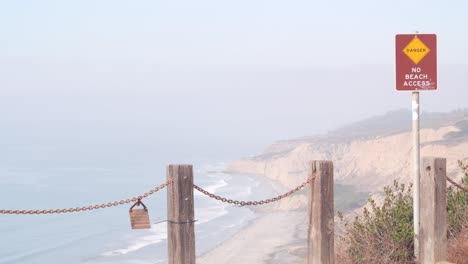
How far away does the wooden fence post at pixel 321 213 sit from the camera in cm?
752

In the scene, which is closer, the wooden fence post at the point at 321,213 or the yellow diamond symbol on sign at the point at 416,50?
the wooden fence post at the point at 321,213

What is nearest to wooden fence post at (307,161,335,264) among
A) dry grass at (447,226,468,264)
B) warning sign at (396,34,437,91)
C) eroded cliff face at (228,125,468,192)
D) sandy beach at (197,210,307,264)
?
warning sign at (396,34,437,91)

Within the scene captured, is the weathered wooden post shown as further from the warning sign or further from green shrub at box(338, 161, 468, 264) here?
the warning sign

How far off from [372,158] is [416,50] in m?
67.7

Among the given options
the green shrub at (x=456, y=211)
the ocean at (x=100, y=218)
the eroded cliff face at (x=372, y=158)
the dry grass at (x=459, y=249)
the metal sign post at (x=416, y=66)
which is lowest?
the ocean at (x=100, y=218)

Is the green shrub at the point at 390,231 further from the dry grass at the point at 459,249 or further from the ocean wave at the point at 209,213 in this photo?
the ocean wave at the point at 209,213

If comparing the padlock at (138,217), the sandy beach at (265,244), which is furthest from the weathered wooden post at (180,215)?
the sandy beach at (265,244)

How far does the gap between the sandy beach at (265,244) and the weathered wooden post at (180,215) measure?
27596mm

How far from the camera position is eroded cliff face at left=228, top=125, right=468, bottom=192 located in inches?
2414

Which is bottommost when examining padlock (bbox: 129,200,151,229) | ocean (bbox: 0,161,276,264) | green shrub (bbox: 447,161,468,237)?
ocean (bbox: 0,161,276,264)

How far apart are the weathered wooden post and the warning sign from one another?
313 centimetres

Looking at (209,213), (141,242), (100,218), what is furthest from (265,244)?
(100,218)

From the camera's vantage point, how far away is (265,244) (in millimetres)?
46219

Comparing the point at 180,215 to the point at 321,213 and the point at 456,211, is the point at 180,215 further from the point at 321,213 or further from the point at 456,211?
the point at 456,211
